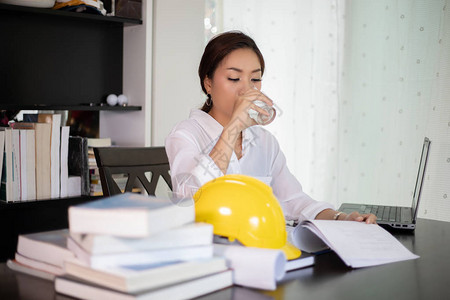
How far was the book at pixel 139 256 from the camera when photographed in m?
0.75

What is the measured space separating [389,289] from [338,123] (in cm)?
229

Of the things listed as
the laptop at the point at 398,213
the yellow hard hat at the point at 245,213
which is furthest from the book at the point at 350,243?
the laptop at the point at 398,213

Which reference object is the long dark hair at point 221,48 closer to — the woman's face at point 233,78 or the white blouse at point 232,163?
the woman's face at point 233,78

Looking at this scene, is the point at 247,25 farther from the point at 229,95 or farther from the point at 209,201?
the point at 209,201

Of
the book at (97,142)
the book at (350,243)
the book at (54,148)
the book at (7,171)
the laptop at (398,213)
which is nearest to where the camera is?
the book at (350,243)

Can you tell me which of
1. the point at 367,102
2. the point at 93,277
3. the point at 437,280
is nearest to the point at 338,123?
the point at 367,102

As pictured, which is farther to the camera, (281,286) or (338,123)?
(338,123)

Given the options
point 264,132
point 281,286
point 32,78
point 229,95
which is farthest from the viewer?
point 32,78

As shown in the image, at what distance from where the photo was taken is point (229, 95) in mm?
1646

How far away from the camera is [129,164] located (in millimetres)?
1742

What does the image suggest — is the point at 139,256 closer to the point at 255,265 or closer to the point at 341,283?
the point at 255,265

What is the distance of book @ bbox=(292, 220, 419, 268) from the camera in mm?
1054

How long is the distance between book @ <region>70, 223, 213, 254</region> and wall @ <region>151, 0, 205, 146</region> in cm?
191

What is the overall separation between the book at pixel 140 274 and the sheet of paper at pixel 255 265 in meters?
0.06
